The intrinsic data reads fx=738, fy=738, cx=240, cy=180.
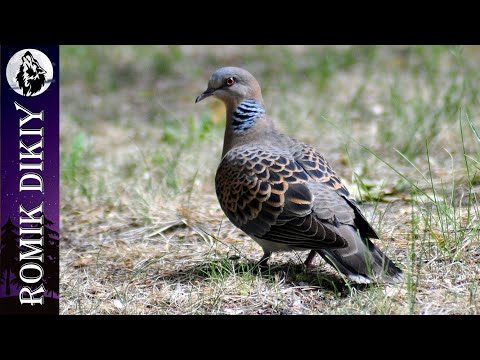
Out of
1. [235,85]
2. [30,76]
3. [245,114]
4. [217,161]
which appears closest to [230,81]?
[235,85]

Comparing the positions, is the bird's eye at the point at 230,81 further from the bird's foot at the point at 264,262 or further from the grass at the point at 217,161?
the bird's foot at the point at 264,262

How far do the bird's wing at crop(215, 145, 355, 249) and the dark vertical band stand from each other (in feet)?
3.44

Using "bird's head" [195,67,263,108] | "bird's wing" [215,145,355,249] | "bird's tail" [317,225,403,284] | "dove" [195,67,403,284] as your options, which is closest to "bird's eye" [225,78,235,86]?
"bird's head" [195,67,263,108]

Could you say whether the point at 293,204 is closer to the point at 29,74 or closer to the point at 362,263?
the point at 362,263

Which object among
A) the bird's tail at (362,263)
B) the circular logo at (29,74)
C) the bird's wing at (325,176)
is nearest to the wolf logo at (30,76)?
the circular logo at (29,74)

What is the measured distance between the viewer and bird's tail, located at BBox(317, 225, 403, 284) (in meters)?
3.84

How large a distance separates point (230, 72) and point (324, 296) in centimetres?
165

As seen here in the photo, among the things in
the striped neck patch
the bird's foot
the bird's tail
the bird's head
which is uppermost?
the bird's head

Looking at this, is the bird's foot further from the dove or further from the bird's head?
the bird's head

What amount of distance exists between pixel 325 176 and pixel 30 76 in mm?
1805

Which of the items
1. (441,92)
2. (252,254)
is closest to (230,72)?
(252,254)

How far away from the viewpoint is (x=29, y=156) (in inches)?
168

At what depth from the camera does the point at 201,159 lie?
20.6 ft

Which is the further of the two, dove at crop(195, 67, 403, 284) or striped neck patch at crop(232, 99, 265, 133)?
striped neck patch at crop(232, 99, 265, 133)
